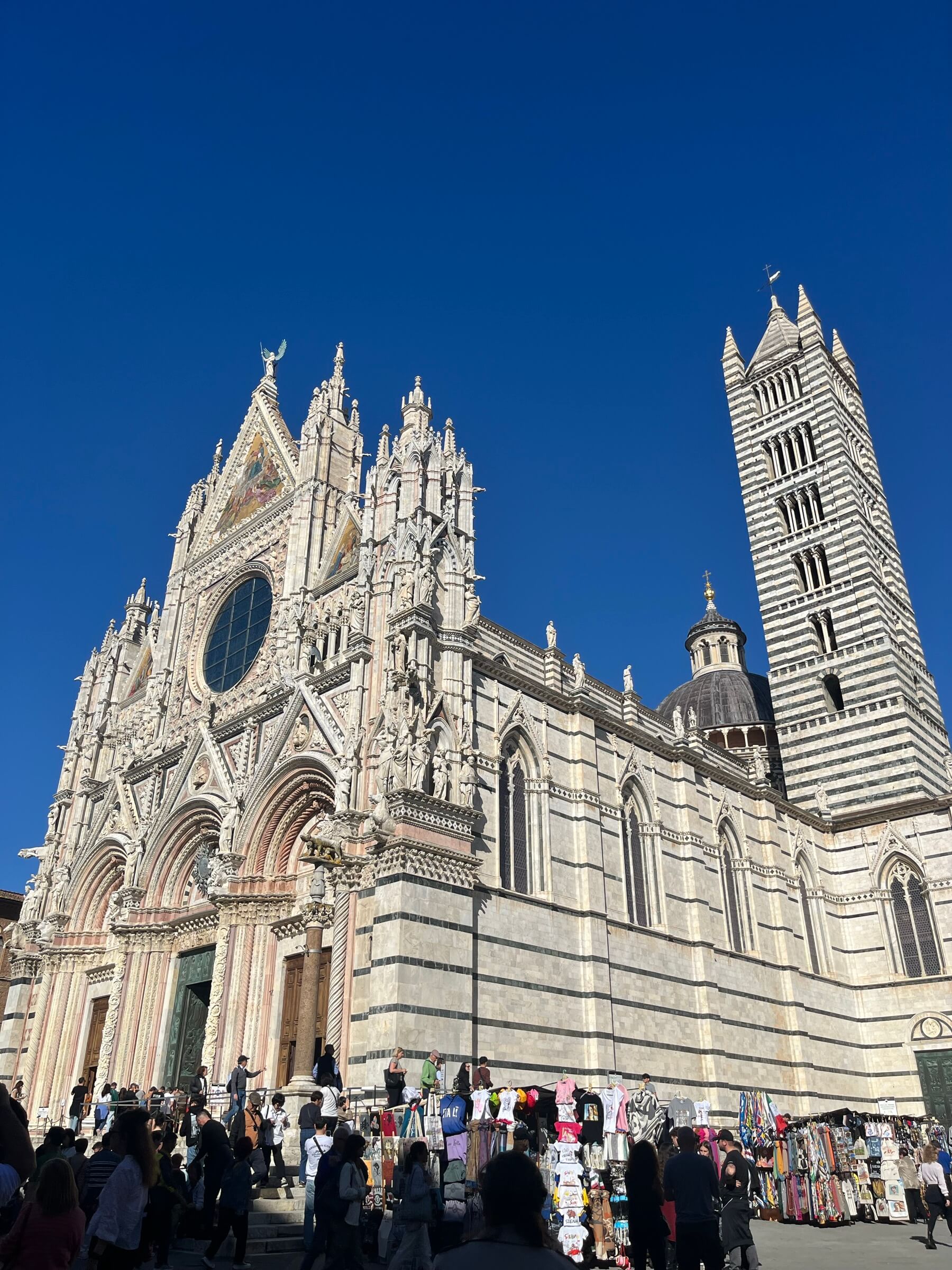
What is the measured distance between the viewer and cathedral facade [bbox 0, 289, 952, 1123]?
718 inches

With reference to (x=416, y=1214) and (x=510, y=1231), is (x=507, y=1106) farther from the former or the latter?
(x=510, y=1231)

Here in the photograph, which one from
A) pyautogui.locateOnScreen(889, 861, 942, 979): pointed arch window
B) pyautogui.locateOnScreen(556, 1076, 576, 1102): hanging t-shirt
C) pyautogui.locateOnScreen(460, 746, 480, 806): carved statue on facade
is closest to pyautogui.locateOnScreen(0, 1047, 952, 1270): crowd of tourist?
pyautogui.locateOnScreen(556, 1076, 576, 1102): hanging t-shirt

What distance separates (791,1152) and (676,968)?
6675mm

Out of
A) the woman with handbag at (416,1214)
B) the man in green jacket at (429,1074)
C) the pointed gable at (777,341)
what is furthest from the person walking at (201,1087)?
the pointed gable at (777,341)

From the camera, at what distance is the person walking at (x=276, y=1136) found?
13.4 metres

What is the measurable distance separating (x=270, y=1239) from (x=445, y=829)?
7.62 meters

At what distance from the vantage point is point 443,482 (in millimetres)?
22531

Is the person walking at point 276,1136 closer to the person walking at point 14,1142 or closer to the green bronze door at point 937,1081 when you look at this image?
the person walking at point 14,1142

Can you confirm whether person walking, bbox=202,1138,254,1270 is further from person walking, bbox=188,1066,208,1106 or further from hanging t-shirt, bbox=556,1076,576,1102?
person walking, bbox=188,1066,208,1106

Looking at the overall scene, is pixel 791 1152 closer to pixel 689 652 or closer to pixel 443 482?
pixel 443 482

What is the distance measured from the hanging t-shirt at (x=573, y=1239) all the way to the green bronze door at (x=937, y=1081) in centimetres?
2044

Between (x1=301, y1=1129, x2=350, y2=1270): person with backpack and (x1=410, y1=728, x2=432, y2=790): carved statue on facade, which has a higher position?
(x1=410, y1=728, x2=432, y2=790): carved statue on facade

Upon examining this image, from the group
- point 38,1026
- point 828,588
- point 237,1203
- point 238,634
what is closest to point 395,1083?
point 237,1203

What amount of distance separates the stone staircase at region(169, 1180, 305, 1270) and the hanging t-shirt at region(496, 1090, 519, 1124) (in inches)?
110
